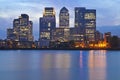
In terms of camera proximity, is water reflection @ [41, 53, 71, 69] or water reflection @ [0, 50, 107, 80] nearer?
water reflection @ [0, 50, 107, 80]

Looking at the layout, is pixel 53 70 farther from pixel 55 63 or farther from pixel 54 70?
pixel 55 63

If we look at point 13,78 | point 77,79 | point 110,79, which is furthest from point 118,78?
point 13,78

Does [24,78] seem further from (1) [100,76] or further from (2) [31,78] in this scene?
(1) [100,76]

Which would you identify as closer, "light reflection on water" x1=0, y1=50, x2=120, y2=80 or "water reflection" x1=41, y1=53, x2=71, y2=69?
"light reflection on water" x1=0, y1=50, x2=120, y2=80

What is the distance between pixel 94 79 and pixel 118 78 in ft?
8.85

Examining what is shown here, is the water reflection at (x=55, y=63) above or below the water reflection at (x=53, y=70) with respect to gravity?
above

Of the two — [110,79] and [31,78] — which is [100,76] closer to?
[110,79]

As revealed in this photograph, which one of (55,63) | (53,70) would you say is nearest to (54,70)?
Result: (53,70)

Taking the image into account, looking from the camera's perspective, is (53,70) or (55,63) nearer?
(53,70)

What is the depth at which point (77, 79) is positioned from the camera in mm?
51000

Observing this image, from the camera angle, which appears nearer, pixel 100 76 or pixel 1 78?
pixel 1 78

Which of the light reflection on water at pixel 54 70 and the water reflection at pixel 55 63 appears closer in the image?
the light reflection on water at pixel 54 70

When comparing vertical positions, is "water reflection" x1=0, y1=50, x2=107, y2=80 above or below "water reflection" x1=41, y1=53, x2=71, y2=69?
below

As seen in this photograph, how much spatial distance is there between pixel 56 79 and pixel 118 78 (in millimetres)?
6854
